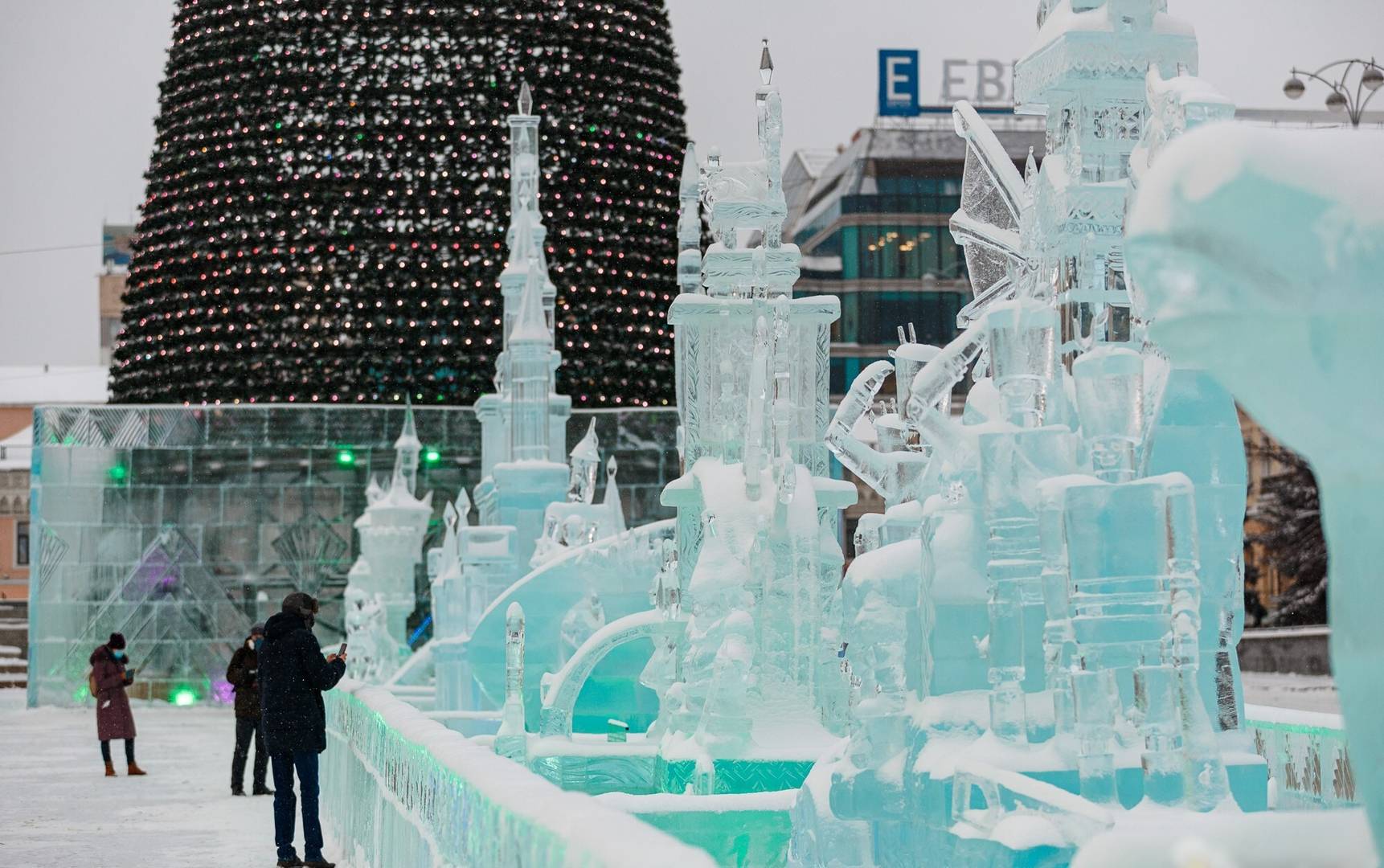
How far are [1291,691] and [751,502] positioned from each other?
17534 millimetres

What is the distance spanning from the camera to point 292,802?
8859mm

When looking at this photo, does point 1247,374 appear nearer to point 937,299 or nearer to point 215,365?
point 215,365

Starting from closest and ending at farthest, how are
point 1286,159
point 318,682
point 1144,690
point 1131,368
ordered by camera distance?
point 1286,159
point 1144,690
point 1131,368
point 318,682

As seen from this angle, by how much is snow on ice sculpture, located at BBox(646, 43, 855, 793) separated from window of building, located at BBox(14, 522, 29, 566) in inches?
1632

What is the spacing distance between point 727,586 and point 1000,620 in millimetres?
2870

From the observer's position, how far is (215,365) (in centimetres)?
2256

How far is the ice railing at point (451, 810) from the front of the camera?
3.49 meters

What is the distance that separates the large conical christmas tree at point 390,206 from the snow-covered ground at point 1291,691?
854 cm

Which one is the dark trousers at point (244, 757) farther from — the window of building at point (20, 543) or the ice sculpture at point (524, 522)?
the window of building at point (20, 543)

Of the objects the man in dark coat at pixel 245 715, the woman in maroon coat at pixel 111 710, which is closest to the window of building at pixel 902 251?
the woman in maroon coat at pixel 111 710

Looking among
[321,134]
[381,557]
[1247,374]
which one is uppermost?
[321,134]

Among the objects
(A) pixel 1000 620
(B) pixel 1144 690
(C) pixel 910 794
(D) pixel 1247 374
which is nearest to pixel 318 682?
(C) pixel 910 794

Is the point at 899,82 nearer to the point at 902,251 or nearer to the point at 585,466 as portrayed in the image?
the point at 902,251

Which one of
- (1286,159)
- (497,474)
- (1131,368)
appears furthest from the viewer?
(497,474)
